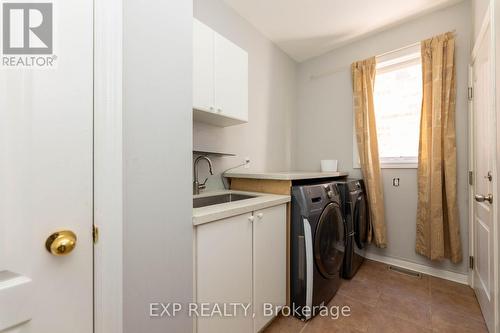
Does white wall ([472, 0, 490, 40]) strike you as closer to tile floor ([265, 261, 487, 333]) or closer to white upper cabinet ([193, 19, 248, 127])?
white upper cabinet ([193, 19, 248, 127])

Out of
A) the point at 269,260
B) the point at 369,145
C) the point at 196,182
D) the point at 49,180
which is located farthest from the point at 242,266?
the point at 369,145

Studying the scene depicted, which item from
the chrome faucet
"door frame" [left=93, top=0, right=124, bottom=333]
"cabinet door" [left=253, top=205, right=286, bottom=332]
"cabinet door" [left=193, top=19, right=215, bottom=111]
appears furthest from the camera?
the chrome faucet

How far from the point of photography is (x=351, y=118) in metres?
2.60

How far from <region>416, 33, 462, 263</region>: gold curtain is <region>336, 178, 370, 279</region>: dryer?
1.76ft

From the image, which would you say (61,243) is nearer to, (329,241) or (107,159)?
(107,159)

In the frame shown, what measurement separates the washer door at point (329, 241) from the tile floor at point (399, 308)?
306 mm

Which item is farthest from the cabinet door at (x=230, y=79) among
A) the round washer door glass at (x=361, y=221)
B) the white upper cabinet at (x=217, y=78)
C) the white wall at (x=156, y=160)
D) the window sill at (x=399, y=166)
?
the window sill at (x=399, y=166)

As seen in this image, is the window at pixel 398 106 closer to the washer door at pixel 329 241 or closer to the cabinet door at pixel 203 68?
the washer door at pixel 329 241

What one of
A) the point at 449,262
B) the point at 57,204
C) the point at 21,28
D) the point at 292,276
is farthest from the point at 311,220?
the point at 449,262

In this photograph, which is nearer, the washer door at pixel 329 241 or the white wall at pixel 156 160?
the white wall at pixel 156 160

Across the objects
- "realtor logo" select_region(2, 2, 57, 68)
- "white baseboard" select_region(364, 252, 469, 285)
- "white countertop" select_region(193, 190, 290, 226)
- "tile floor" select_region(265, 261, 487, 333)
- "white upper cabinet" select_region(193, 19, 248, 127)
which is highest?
"white upper cabinet" select_region(193, 19, 248, 127)

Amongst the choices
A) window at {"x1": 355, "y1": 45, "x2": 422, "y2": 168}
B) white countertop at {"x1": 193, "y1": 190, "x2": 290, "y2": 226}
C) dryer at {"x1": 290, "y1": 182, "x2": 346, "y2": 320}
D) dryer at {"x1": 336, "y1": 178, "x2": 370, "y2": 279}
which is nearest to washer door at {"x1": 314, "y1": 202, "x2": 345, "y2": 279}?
dryer at {"x1": 290, "y1": 182, "x2": 346, "y2": 320}

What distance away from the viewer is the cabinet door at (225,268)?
97 cm

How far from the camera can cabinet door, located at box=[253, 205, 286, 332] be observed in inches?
50.5
